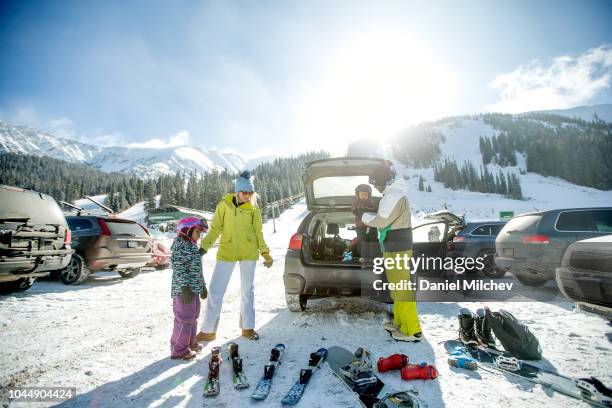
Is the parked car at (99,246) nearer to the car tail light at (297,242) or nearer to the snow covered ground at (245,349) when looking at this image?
the snow covered ground at (245,349)

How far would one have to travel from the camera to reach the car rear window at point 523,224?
6.05 metres

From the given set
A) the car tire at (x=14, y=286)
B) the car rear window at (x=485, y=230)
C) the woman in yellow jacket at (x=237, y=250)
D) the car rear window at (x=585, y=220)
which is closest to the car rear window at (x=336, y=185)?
the woman in yellow jacket at (x=237, y=250)

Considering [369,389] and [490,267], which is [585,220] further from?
[369,389]

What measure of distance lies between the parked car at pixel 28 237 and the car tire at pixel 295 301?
477cm

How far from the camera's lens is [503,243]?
21.2ft

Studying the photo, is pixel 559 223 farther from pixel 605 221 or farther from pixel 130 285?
pixel 130 285

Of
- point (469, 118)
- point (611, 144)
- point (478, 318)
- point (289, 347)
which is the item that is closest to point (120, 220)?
point (289, 347)

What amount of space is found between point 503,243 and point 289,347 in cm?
566

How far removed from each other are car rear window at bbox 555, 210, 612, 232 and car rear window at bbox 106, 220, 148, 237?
10.1 metres

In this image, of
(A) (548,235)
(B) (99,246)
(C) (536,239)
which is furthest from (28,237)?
(A) (548,235)

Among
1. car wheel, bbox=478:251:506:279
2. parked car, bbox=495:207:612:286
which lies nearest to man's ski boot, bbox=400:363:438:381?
parked car, bbox=495:207:612:286

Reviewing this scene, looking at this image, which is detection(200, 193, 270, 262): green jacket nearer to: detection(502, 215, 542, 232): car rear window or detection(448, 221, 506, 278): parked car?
detection(502, 215, 542, 232): car rear window

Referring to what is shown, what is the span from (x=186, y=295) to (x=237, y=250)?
0.88m

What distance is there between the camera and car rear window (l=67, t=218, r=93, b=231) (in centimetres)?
725
